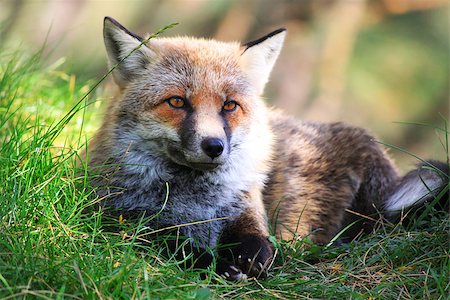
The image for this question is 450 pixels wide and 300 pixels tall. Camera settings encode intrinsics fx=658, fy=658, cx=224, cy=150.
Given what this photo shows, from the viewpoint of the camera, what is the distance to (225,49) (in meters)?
5.93

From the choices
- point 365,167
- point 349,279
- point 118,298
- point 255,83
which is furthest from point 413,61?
point 118,298

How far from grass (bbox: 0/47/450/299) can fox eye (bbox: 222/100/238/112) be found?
3.86 feet

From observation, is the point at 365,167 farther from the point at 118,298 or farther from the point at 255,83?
the point at 118,298

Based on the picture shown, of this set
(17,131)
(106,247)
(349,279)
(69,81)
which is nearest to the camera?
(106,247)

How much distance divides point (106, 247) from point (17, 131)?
5.04 ft

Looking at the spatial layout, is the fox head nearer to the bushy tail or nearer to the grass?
the grass

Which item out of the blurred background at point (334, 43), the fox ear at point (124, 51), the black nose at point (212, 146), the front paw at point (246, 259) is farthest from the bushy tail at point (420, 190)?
the blurred background at point (334, 43)

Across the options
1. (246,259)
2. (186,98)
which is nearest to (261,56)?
Answer: (186,98)

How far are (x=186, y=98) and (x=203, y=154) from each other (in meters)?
0.55

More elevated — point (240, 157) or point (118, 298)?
point (240, 157)

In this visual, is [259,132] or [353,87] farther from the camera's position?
[353,87]

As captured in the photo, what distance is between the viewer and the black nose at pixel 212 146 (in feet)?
16.3

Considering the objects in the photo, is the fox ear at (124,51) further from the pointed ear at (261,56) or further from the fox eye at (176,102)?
the pointed ear at (261,56)

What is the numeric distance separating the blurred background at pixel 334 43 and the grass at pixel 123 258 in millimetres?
9090
